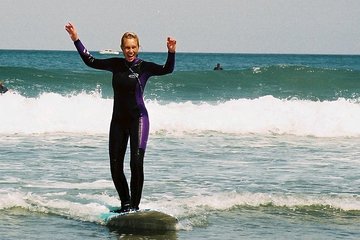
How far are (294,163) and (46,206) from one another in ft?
17.8

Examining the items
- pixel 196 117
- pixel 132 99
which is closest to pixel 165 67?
pixel 132 99

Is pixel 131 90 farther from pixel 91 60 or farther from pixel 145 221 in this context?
pixel 145 221

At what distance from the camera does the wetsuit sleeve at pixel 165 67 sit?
7.73 m

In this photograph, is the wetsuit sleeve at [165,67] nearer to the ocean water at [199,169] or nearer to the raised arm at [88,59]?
the raised arm at [88,59]

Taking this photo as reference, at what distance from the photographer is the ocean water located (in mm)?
8195

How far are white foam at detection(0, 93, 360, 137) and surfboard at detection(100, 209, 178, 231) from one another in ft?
36.4

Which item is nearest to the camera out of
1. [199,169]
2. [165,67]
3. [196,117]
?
[165,67]

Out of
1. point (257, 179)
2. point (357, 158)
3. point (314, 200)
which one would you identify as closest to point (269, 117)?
point (357, 158)

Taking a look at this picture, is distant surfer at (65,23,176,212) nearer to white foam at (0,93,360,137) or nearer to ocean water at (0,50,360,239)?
ocean water at (0,50,360,239)

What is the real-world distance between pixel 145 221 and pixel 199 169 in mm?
4288

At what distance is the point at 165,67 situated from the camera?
783 cm

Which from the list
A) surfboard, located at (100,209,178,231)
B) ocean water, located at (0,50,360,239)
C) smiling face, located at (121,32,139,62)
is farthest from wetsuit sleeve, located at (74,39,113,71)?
ocean water, located at (0,50,360,239)

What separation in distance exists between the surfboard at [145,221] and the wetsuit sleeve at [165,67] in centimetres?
142

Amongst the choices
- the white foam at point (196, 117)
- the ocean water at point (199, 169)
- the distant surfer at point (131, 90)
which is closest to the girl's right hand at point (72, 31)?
the distant surfer at point (131, 90)
